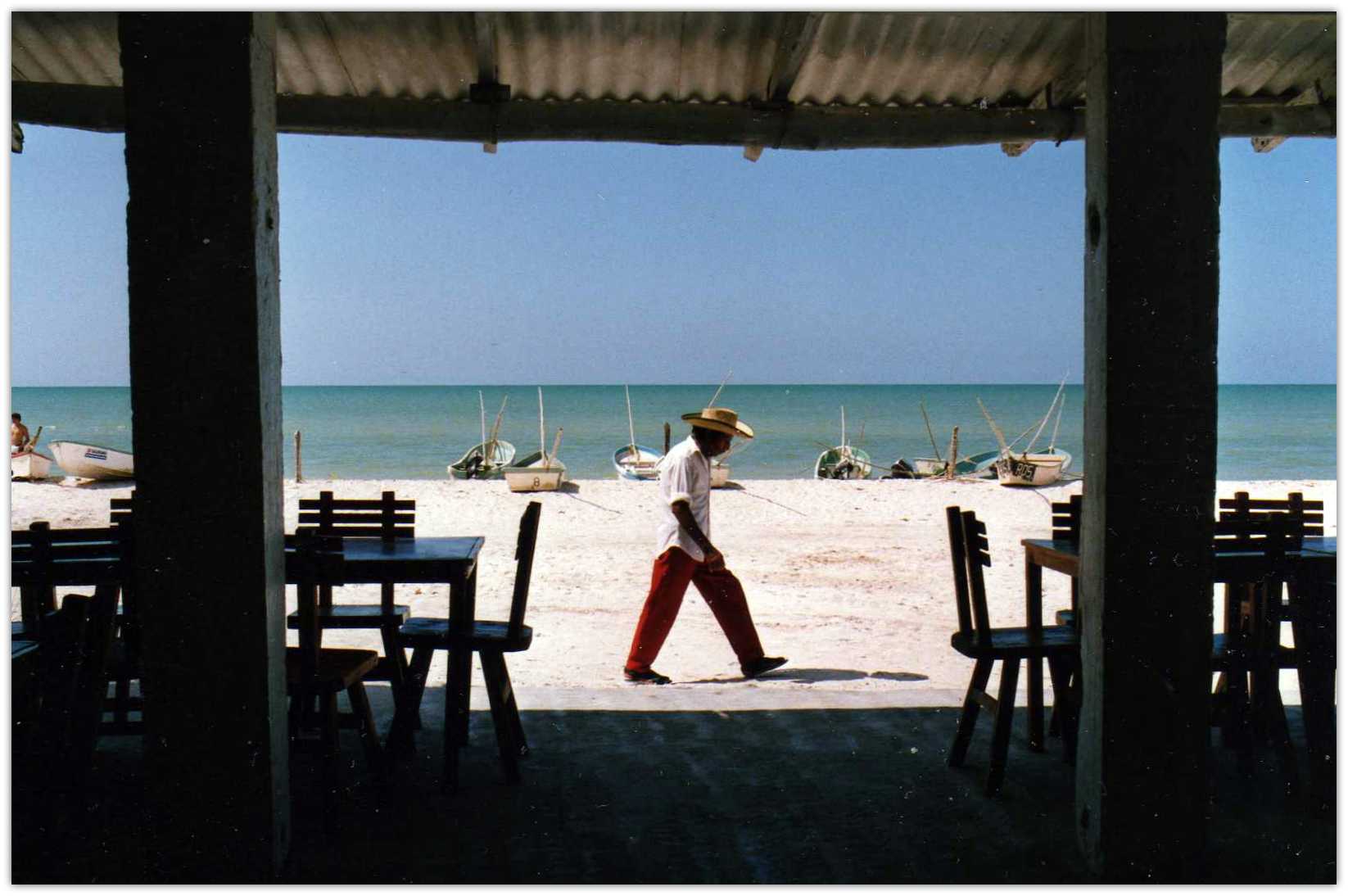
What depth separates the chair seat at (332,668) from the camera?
→ 3377mm

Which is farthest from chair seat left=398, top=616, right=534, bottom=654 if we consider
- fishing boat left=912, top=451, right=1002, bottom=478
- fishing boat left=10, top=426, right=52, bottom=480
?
fishing boat left=912, top=451, right=1002, bottom=478

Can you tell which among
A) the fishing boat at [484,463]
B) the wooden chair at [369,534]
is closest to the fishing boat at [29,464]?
the fishing boat at [484,463]

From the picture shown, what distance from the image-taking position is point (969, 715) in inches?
159

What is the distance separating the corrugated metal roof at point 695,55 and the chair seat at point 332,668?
88.3 inches

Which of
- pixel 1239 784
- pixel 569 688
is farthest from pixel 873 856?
pixel 569 688

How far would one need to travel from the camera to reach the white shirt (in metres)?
5.67

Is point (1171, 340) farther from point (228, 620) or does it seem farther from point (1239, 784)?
point (228, 620)

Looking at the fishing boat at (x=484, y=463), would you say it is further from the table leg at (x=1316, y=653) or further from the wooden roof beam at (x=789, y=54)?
the table leg at (x=1316, y=653)

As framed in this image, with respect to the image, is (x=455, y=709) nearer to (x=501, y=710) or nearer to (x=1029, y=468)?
(x=501, y=710)

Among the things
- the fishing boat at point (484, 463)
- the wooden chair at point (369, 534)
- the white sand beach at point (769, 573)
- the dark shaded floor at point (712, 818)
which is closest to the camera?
the dark shaded floor at point (712, 818)

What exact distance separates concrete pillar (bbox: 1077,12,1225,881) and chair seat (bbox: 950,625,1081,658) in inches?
37.7

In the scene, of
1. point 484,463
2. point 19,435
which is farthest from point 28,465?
point 484,463

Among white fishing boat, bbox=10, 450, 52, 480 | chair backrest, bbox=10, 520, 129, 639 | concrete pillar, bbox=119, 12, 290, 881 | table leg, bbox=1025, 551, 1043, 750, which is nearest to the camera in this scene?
concrete pillar, bbox=119, 12, 290, 881

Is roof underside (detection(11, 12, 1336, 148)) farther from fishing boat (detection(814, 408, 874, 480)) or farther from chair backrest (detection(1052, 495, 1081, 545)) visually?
fishing boat (detection(814, 408, 874, 480))
